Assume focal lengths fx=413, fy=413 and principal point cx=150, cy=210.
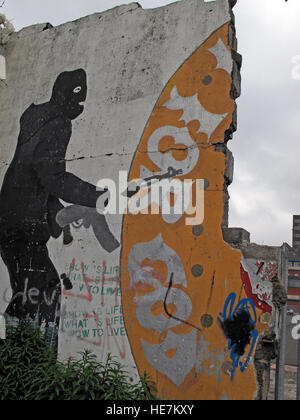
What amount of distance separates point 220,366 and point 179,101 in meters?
2.34

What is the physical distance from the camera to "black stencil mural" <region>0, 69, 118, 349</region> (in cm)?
423

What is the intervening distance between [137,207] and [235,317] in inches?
51.7

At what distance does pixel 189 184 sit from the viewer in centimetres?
364

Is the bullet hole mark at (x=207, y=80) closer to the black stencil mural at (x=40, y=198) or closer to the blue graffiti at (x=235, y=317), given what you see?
the black stencil mural at (x=40, y=198)

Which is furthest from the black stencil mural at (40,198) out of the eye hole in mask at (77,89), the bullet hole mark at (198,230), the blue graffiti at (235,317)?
the blue graffiti at (235,317)

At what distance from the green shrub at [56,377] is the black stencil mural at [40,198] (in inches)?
9.6

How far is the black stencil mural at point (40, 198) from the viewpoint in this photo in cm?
423

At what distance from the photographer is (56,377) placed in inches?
139

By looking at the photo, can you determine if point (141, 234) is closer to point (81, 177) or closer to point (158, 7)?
point (81, 177)

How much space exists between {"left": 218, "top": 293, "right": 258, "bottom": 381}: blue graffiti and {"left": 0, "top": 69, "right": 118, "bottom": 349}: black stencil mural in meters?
1.43

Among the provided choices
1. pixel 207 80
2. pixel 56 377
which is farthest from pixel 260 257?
pixel 56 377

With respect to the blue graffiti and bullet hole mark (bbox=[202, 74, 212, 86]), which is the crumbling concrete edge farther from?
bullet hole mark (bbox=[202, 74, 212, 86])

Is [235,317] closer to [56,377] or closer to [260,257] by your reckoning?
[260,257]
